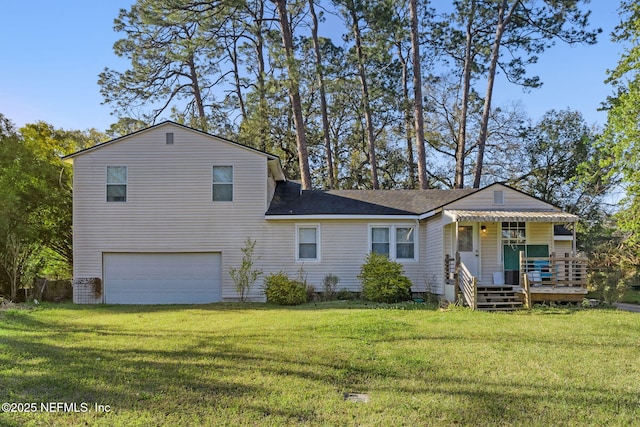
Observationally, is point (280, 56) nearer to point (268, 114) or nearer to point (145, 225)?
point (268, 114)

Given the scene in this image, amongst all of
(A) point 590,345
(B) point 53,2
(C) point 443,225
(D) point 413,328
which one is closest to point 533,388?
(A) point 590,345

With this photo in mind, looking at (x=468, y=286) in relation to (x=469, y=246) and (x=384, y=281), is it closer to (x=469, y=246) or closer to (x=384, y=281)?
(x=469, y=246)

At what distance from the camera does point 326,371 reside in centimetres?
586

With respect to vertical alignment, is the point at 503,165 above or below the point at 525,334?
above

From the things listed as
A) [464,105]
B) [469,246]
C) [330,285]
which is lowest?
[330,285]

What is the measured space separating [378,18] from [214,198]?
12.1 m

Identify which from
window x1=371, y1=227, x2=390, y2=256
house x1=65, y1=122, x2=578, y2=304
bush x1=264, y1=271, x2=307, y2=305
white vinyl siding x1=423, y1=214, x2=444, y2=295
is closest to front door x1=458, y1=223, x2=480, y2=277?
white vinyl siding x1=423, y1=214, x2=444, y2=295

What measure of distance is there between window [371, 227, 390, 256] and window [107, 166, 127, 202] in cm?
798

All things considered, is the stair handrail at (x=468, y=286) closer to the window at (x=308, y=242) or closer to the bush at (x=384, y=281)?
the bush at (x=384, y=281)

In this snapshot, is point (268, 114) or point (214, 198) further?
point (268, 114)

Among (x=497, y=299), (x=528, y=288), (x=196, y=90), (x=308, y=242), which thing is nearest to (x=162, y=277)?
(x=308, y=242)

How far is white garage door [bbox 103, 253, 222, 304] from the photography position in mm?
15547

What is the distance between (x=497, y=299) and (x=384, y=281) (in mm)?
3118

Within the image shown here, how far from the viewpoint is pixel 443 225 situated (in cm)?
1395
